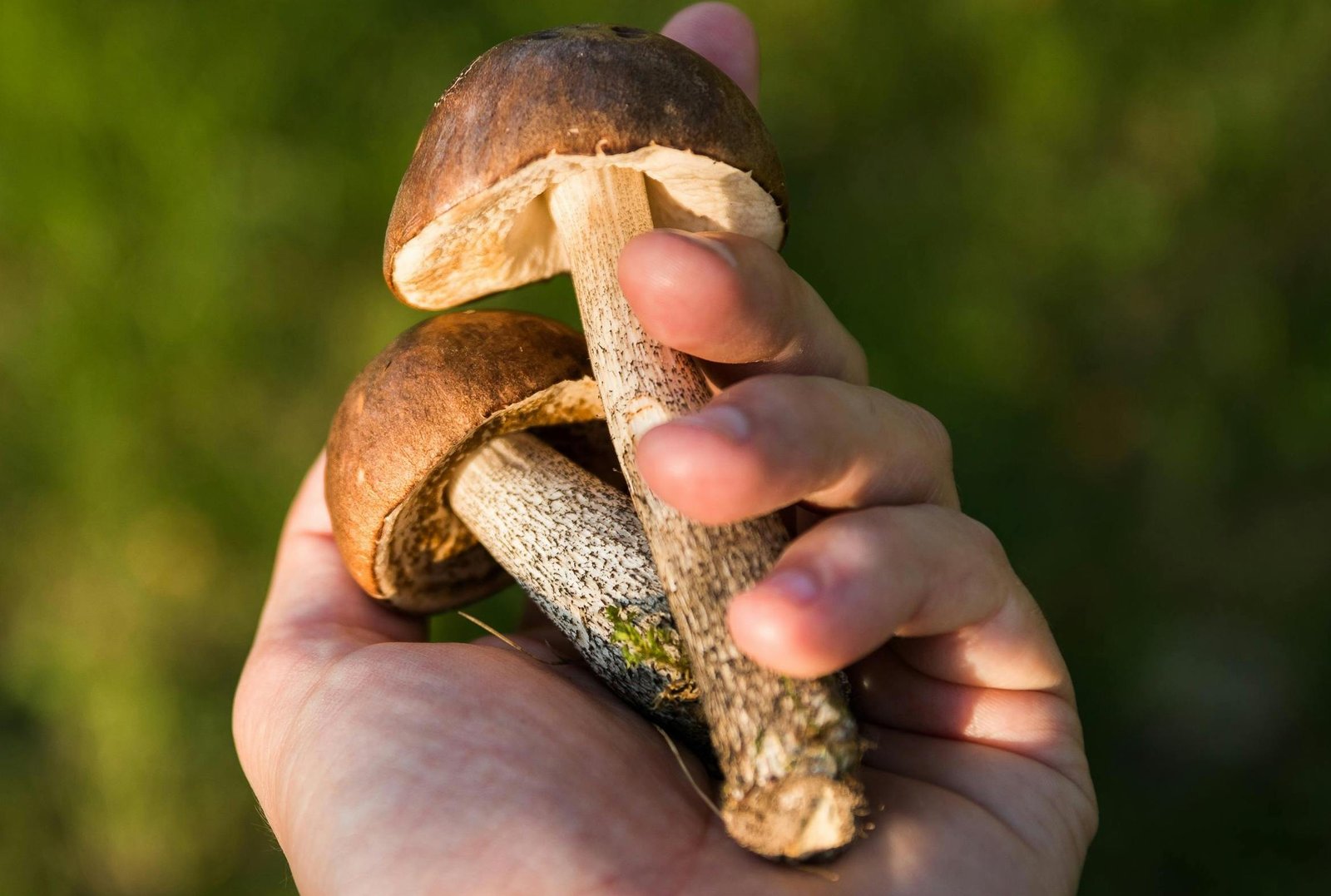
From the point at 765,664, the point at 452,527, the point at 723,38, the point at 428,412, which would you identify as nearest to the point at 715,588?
the point at 765,664

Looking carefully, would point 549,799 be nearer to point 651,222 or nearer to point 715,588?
point 715,588

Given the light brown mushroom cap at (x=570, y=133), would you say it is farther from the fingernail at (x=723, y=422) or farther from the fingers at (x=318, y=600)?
the fingers at (x=318, y=600)

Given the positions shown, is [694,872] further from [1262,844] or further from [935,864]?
[1262,844]

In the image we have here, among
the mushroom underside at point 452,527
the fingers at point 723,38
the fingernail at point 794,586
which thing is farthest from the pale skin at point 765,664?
the fingers at point 723,38

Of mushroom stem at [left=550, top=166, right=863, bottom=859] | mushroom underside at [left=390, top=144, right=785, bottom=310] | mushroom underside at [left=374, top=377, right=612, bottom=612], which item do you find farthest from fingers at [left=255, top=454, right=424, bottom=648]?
mushroom stem at [left=550, top=166, right=863, bottom=859]

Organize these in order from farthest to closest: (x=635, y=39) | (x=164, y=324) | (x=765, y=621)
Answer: (x=164, y=324) < (x=635, y=39) < (x=765, y=621)

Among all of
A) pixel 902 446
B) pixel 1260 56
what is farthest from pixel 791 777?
pixel 1260 56
